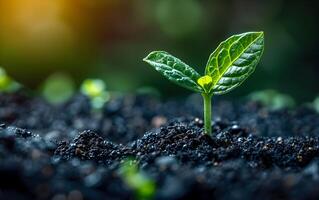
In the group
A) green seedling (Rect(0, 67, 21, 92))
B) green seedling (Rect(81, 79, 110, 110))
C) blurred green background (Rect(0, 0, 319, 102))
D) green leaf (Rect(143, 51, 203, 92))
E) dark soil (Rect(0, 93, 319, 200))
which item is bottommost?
dark soil (Rect(0, 93, 319, 200))

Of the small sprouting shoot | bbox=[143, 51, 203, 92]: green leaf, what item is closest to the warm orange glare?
bbox=[143, 51, 203, 92]: green leaf

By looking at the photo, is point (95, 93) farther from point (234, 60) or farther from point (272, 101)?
point (234, 60)

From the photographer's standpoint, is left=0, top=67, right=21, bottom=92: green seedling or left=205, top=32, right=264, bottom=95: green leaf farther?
left=0, top=67, right=21, bottom=92: green seedling

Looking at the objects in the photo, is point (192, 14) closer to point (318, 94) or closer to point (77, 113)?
point (318, 94)

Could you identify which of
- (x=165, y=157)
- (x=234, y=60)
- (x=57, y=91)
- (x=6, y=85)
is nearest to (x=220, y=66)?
(x=234, y=60)

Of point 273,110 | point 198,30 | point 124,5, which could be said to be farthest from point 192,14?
point 273,110

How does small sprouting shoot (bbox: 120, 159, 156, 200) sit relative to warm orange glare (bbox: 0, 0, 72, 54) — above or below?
below

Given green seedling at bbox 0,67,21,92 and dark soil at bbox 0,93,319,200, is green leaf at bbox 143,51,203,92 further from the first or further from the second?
green seedling at bbox 0,67,21,92

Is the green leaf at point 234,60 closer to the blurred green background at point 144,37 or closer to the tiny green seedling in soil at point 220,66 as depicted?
the tiny green seedling in soil at point 220,66
